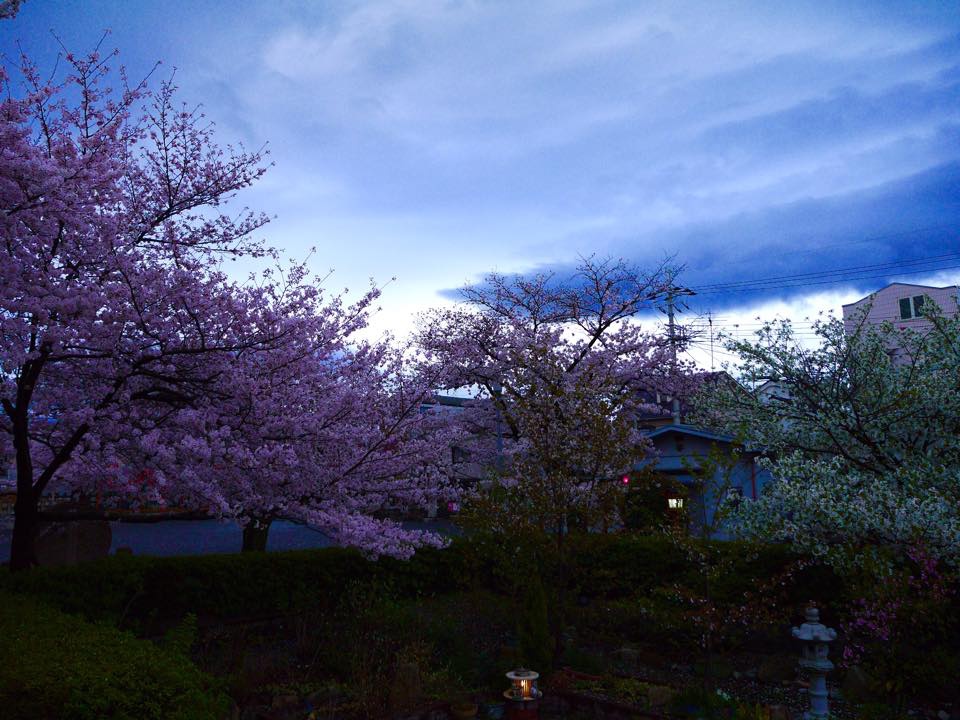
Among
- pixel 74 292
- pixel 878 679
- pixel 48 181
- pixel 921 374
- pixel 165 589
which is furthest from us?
pixel 165 589

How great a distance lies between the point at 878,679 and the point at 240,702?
771 cm

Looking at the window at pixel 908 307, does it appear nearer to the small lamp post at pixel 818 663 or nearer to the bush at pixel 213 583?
the bush at pixel 213 583

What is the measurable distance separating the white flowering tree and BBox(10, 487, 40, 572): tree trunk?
956 cm

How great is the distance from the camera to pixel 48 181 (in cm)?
712

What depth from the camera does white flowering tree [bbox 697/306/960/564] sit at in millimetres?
8422

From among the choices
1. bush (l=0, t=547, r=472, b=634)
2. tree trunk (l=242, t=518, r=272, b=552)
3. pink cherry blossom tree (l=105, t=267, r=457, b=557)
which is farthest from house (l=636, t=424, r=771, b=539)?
pink cherry blossom tree (l=105, t=267, r=457, b=557)

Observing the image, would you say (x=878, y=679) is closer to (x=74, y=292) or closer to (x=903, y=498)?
(x=903, y=498)

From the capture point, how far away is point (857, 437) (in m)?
10.0

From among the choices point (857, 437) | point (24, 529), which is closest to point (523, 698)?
point (857, 437)

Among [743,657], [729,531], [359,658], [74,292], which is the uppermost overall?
[74,292]

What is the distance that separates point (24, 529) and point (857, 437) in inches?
454

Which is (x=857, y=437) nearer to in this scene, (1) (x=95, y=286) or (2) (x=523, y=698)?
(2) (x=523, y=698)

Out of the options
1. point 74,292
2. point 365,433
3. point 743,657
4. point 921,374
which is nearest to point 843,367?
point 921,374

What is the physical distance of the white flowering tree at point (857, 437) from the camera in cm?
842
